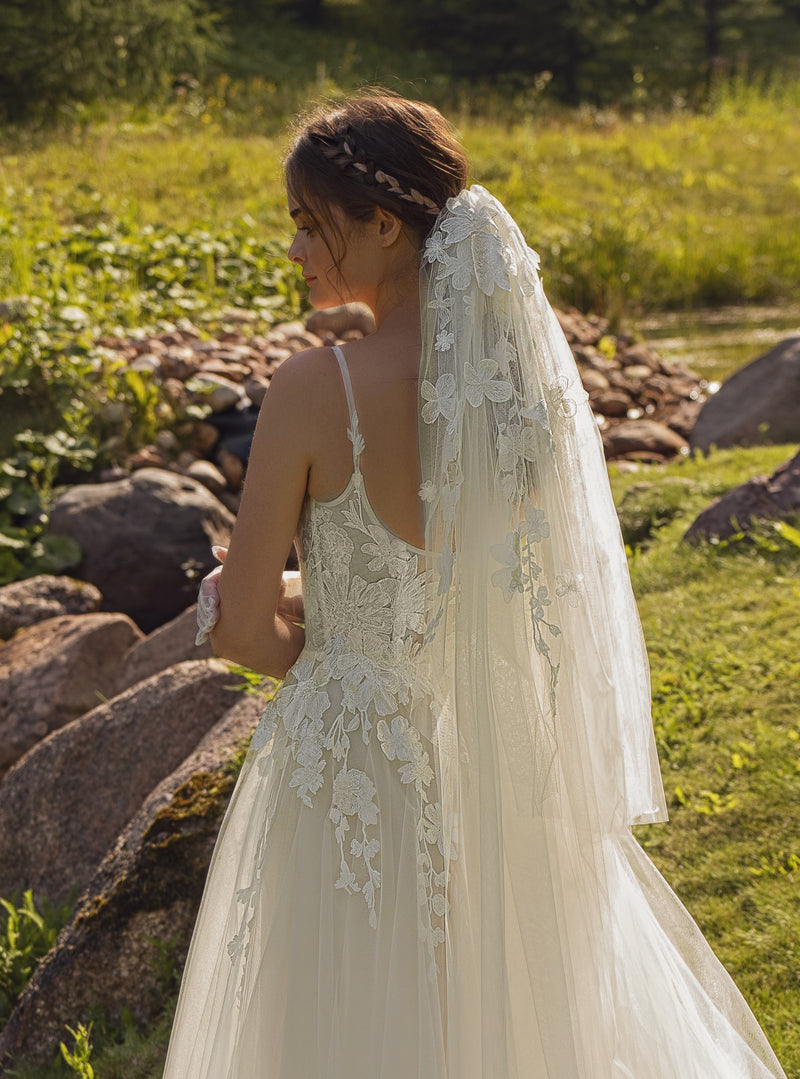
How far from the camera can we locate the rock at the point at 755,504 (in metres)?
4.82

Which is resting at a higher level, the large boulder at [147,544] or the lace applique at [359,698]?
the lace applique at [359,698]

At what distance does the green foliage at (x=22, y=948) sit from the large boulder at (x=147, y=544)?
124 inches

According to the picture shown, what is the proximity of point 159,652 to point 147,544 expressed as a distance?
1645 mm

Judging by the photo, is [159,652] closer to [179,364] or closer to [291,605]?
[291,605]

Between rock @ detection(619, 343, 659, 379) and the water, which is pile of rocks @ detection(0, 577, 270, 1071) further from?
the water

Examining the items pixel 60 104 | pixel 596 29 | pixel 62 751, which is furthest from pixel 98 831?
pixel 596 29

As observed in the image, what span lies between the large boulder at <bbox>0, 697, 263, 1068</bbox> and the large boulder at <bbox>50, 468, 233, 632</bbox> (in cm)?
350

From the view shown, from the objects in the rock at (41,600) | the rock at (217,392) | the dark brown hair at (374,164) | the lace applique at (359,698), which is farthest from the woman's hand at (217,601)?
the rock at (217,392)

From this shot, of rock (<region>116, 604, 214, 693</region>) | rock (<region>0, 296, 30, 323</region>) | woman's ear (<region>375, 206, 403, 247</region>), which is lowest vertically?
rock (<region>116, 604, 214, 693</region>)

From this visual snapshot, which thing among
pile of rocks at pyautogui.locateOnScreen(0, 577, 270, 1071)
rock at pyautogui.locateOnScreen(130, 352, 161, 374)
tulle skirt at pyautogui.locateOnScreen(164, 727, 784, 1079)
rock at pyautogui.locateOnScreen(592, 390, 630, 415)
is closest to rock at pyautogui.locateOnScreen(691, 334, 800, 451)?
rock at pyautogui.locateOnScreen(592, 390, 630, 415)

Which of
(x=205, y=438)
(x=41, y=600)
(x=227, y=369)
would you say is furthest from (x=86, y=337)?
(x=41, y=600)

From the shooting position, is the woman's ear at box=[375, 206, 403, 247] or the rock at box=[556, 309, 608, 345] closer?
the woman's ear at box=[375, 206, 403, 247]

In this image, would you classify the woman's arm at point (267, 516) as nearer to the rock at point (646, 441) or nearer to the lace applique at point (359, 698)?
the lace applique at point (359, 698)

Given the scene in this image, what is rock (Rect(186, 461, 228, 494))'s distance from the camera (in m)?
7.59
